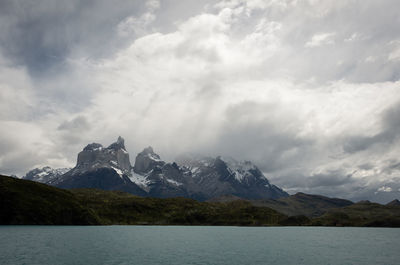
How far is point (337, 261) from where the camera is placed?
82.9 meters

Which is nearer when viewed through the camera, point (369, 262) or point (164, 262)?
point (164, 262)

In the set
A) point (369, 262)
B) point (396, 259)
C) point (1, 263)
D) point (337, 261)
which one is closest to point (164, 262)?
point (1, 263)

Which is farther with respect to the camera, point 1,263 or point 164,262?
point 164,262

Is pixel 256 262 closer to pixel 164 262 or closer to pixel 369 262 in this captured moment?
pixel 164 262

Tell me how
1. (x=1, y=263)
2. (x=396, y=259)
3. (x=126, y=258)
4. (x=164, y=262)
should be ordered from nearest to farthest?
(x=1, y=263) < (x=164, y=262) < (x=126, y=258) < (x=396, y=259)

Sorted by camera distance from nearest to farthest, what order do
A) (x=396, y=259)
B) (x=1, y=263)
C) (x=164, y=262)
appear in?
(x=1, y=263)
(x=164, y=262)
(x=396, y=259)

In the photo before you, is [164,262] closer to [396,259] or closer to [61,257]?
[61,257]

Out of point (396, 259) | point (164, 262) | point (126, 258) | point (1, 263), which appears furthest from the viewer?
point (396, 259)

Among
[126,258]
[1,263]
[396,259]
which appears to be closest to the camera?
[1,263]

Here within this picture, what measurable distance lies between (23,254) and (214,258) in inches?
1892

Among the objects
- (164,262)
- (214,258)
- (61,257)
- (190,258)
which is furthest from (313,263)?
(61,257)

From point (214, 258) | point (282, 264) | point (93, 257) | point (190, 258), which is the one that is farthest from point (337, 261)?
point (93, 257)

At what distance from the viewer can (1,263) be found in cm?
6394

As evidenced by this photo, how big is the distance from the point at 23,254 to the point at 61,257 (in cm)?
956
